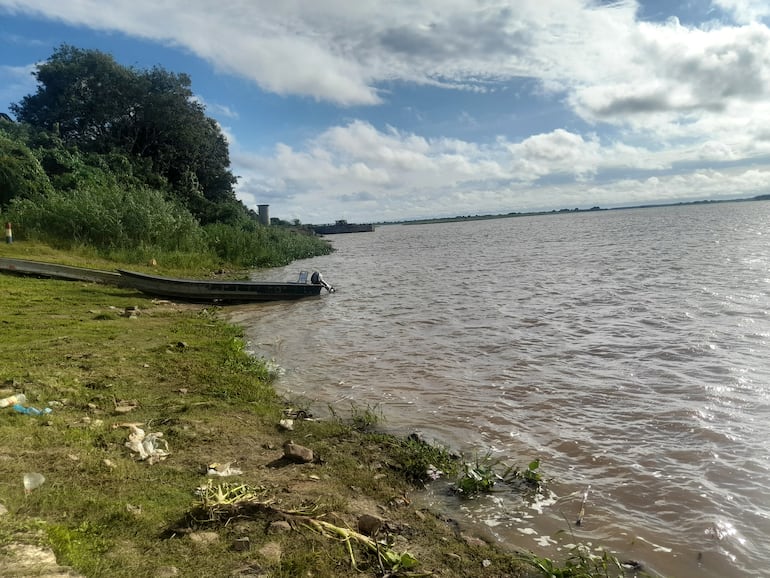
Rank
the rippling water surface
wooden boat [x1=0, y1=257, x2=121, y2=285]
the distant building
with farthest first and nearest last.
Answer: the distant building → wooden boat [x1=0, y1=257, x2=121, y2=285] → the rippling water surface

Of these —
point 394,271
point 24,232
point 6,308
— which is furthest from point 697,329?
point 24,232

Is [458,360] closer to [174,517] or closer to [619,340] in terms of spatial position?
[619,340]

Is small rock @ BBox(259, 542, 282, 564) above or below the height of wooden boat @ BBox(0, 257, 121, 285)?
below

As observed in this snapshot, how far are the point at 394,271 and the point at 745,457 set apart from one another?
23.3 m

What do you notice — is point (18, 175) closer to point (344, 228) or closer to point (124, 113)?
point (124, 113)

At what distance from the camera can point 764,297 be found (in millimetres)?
12961

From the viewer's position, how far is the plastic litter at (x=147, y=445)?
4.15 metres

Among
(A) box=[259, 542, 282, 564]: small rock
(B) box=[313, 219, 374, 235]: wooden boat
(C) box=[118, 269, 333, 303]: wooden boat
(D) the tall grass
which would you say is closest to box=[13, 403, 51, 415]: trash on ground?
(A) box=[259, 542, 282, 564]: small rock

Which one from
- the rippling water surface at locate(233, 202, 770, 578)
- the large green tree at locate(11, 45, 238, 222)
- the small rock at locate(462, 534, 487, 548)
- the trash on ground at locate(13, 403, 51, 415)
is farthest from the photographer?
the large green tree at locate(11, 45, 238, 222)

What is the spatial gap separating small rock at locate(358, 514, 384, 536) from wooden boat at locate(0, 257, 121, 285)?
1440 cm

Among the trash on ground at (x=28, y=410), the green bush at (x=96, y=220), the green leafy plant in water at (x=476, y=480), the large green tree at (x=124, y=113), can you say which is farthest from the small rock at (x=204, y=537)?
the large green tree at (x=124, y=113)

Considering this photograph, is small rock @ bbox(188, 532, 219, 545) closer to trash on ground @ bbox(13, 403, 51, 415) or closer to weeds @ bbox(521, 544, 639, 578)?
weeds @ bbox(521, 544, 639, 578)

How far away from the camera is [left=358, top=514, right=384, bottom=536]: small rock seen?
346cm

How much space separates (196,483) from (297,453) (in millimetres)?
1028
